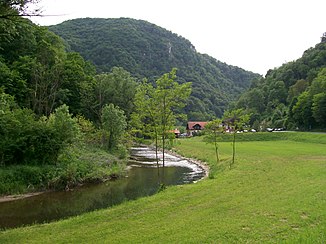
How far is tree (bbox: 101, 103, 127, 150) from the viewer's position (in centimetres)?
4547

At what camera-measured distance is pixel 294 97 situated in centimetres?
9838

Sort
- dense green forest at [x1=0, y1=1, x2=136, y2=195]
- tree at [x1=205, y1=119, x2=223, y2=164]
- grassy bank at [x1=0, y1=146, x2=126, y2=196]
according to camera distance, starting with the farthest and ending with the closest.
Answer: tree at [x1=205, y1=119, x2=223, y2=164] → dense green forest at [x1=0, y1=1, x2=136, y2=195] → grassy bank at [x1=0, y1=146, x2=126, y2=196]

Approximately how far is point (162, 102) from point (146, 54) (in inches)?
5732

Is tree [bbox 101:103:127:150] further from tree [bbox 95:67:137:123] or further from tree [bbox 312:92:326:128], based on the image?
tree [bbox 312:92:326:128]

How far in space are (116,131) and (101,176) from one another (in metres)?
15.4

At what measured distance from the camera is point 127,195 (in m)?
24.8

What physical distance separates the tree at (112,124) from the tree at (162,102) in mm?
21310

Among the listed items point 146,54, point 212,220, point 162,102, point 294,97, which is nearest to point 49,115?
point 162,102

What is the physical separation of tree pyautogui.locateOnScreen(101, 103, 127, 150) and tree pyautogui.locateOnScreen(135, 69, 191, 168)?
21.3 m

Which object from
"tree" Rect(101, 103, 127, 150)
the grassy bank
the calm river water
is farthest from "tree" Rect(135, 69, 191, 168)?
"tree" Rect(101, 103, 127, 150)

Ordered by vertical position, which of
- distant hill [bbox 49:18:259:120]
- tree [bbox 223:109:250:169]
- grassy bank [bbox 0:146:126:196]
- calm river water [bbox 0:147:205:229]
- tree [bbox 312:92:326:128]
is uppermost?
distant hill [bbox 49:18:259:120]

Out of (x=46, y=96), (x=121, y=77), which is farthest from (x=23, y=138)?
(x=121, y=77)

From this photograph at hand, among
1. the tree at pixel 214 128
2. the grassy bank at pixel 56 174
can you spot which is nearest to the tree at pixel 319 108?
the tree at pixel 214 128

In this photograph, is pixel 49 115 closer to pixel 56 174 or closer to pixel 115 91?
pixel 115 91
